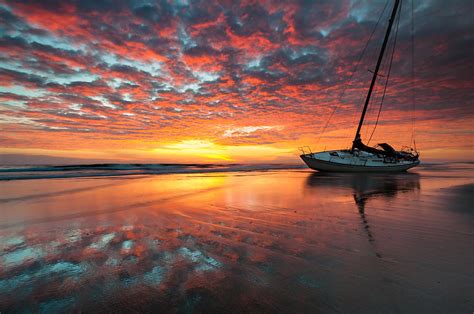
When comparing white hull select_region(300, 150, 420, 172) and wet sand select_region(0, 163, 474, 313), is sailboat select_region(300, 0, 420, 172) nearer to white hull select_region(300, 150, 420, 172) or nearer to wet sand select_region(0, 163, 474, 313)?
white hull select_region(300, 150, 420, 172)

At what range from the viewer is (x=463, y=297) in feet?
7.69

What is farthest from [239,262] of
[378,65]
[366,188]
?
[378,65]

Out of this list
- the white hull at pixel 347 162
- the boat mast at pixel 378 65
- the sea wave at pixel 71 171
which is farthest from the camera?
the white hull at pixel 347 162

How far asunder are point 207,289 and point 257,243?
1649mm

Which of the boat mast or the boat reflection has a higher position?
the boat mast

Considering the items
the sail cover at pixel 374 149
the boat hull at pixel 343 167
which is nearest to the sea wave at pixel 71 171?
the boat hull at pixel 343 167

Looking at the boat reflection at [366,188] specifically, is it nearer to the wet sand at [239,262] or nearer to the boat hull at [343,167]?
the wet sand at [239,262]

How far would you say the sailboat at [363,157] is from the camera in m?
26.0

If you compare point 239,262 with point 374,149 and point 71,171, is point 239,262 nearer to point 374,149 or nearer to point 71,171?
point 374,149

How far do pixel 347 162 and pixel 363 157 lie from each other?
206 centimetres

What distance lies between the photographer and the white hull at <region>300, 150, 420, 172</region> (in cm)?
2605

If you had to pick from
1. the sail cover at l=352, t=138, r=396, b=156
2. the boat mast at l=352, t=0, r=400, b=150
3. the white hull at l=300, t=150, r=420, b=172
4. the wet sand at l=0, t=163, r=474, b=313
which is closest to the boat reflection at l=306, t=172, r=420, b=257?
the wet sand at l=0, t=163, r=474, b=313

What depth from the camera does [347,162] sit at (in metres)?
26.0

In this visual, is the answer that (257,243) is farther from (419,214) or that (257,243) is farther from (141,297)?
(419,214)
